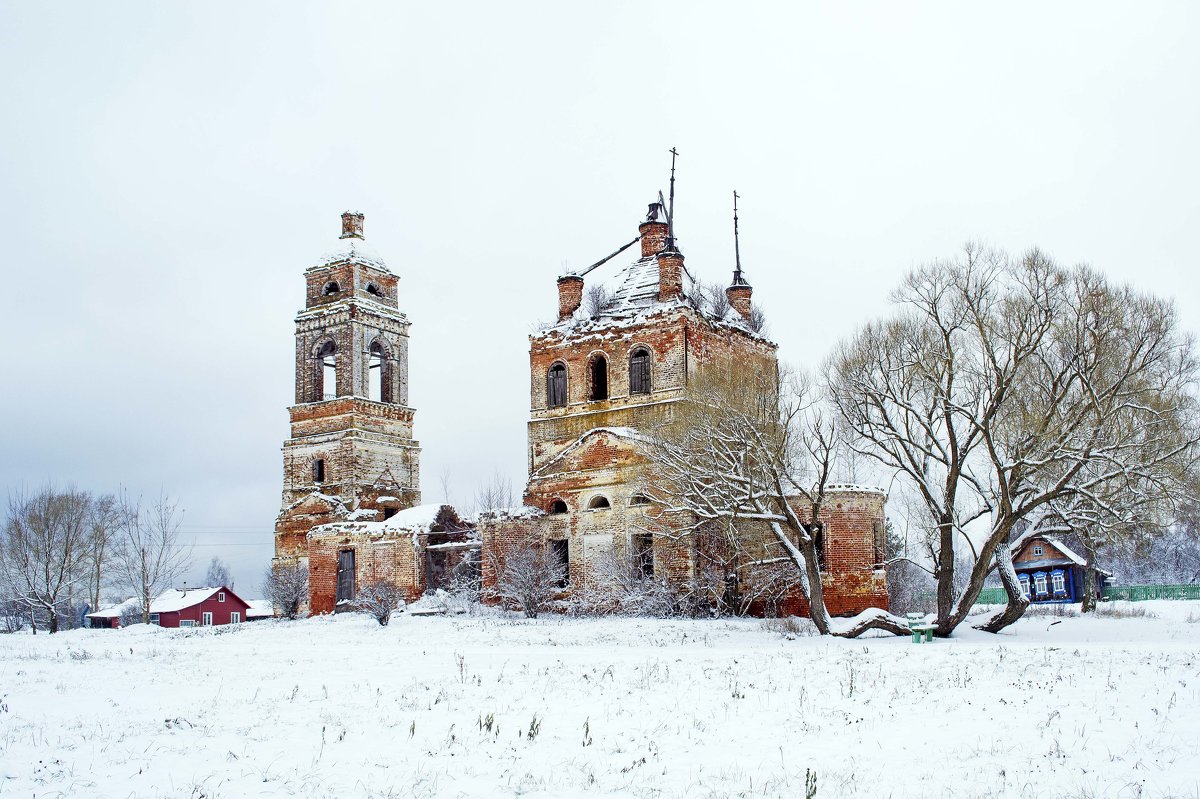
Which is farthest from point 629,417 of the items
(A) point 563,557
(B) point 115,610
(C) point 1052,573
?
(B) point 115,610

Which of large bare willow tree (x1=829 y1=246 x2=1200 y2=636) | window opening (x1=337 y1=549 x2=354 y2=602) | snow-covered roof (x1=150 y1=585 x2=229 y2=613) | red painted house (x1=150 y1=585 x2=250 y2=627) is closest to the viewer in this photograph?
large bare willow tree (x1=829 y1=246 x2=1200 y2=636)

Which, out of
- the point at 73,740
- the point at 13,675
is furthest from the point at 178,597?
the point at 73,740

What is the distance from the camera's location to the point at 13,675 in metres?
14.5

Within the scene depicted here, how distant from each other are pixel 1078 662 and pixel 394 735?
392 inches

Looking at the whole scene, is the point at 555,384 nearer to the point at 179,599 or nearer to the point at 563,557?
the point at 563,557

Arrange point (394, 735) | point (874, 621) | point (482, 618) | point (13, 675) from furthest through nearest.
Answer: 1. point (482, 618)
2. point (874, 621)
3. point (13, 675)
4. point (394, 735)

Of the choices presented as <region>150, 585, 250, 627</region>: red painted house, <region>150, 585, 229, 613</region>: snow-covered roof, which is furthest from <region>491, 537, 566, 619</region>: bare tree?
<region>150, 585, 229, 613</region>: snow-covered roof

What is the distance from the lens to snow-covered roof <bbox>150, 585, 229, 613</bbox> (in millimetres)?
55625

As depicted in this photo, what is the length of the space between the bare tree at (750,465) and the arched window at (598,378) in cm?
735

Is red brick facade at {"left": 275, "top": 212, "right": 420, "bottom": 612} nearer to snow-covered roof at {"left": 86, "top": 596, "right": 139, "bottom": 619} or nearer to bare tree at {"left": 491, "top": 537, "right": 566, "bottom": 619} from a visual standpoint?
bare tree at {"left": 491, "top": 537, "right": 566, "bottom": 619}

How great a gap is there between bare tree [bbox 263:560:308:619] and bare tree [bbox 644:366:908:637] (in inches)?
666

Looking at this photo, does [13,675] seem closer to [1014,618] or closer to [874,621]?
[874,621]

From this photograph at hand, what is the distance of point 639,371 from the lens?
32.7m

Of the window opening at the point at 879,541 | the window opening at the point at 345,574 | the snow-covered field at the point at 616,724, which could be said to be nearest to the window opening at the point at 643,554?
the window opening at the point at 879,541
